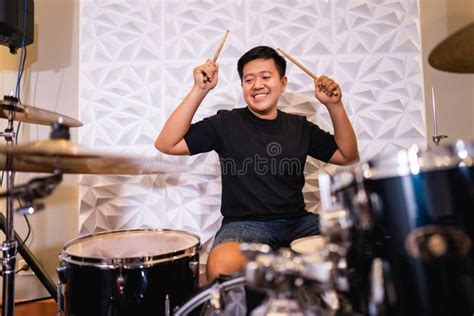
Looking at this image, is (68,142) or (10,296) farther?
(10,296)

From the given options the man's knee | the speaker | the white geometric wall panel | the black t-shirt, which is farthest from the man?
the speaker

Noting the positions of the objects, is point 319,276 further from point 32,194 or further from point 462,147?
point 32,194

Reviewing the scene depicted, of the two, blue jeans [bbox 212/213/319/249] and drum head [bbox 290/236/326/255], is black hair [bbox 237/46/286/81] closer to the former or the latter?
blue jeans [bbox 212/213/319/249]

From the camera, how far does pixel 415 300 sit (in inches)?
27.5

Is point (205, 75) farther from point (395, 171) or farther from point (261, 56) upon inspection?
point (395, 171)

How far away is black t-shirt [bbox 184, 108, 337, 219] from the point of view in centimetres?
146

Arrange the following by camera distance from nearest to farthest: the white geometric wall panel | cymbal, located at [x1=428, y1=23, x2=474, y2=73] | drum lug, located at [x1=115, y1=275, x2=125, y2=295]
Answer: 1. cymbal, located at [x1=428, y1=23, x2=474, y2=73]
2. drum lug, located at [x1=115, y1=275, x2=125, y2=295]
3. the white geometric wall panel

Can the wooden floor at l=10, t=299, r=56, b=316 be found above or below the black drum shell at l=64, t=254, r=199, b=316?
below

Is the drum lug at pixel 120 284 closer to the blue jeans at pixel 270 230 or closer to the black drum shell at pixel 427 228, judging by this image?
the blue jeans at pixel 270 230

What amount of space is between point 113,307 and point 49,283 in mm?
725

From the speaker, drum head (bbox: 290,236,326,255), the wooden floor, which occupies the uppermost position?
the speaker

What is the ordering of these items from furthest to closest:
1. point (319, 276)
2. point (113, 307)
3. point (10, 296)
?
point (10, 296) < point (113, 307) < point (319, 276)

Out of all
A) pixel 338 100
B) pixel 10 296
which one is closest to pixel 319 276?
pixel 338 100

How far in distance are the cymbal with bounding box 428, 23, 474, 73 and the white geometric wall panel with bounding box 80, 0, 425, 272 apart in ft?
2.46
